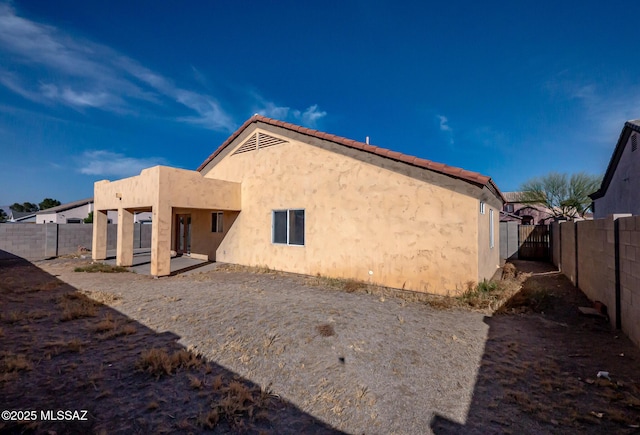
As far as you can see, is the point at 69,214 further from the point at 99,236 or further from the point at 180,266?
the point at 180,266

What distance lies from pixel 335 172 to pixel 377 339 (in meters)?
5.88

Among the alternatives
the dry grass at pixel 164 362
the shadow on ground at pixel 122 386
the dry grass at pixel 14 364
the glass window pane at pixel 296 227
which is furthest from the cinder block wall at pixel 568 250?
the dry grass at pixel 14 364

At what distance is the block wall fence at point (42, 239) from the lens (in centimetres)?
1470

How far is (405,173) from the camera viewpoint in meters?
8.02

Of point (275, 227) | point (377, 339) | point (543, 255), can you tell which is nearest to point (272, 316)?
point (377, 339)

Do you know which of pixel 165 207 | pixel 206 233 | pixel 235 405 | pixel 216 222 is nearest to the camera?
pixel 235 405

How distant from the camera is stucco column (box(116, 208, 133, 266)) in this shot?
1169 cm

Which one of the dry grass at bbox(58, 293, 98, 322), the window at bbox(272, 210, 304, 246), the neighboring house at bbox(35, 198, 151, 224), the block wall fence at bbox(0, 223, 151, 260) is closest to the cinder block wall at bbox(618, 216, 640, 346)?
the window at bbox(272, 210, 304, 246)

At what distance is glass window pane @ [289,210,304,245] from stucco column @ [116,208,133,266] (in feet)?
22.4

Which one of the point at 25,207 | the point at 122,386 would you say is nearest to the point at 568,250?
the point at 122,386

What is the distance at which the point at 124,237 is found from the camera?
38.7ft

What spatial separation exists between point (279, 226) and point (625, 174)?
17.3 metres

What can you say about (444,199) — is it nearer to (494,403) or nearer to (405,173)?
(405,173)

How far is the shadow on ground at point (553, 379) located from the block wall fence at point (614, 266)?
0.41 m
